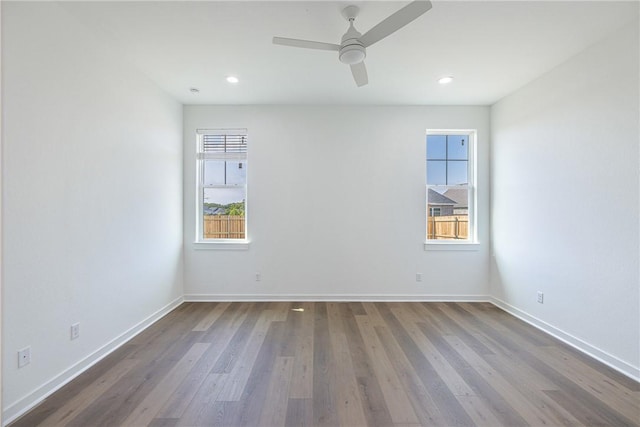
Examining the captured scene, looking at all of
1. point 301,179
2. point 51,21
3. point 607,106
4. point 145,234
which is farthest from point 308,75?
point 607,106

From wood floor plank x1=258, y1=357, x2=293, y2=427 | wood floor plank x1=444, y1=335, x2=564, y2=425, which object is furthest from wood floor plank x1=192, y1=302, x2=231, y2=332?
wood floor plank x1=444, y1=335, x2=564, y2=425

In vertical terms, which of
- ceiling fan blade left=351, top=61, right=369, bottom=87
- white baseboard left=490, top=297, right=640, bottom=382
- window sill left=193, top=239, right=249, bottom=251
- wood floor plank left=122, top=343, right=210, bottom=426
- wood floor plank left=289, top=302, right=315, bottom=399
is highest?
ceiling fan blade left=351, top=61, right=369, bottom=87

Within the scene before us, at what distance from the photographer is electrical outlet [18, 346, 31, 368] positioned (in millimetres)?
1681

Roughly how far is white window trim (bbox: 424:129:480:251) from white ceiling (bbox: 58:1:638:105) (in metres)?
0.64

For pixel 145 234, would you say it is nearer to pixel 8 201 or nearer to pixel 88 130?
pixel 88 130

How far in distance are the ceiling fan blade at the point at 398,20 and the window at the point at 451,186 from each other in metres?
2.37

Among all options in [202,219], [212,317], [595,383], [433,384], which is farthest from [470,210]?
[202,219]

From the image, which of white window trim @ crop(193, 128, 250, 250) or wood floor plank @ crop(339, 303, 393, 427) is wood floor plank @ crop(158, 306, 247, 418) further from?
wood floor plank @ crop(339, 303, 393, 427)

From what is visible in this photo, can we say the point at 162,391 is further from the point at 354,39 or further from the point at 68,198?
the point at 354,39

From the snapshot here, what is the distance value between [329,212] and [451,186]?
1839 mm

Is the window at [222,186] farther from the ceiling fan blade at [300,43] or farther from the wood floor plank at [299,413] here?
the wood floor plank at [299,413]

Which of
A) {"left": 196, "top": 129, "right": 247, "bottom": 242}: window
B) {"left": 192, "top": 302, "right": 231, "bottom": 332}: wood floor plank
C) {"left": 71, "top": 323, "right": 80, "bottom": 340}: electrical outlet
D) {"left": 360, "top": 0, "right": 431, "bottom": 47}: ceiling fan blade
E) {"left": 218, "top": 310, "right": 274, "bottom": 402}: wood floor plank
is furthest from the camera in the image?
A: {"left": 196, "top": 129, "right": 247, "bottom": 242}: window

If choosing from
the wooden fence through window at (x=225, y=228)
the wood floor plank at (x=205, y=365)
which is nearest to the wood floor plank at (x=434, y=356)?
the wood floor plank at (x=205, y=365)

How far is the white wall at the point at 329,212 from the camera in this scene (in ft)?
12.5
